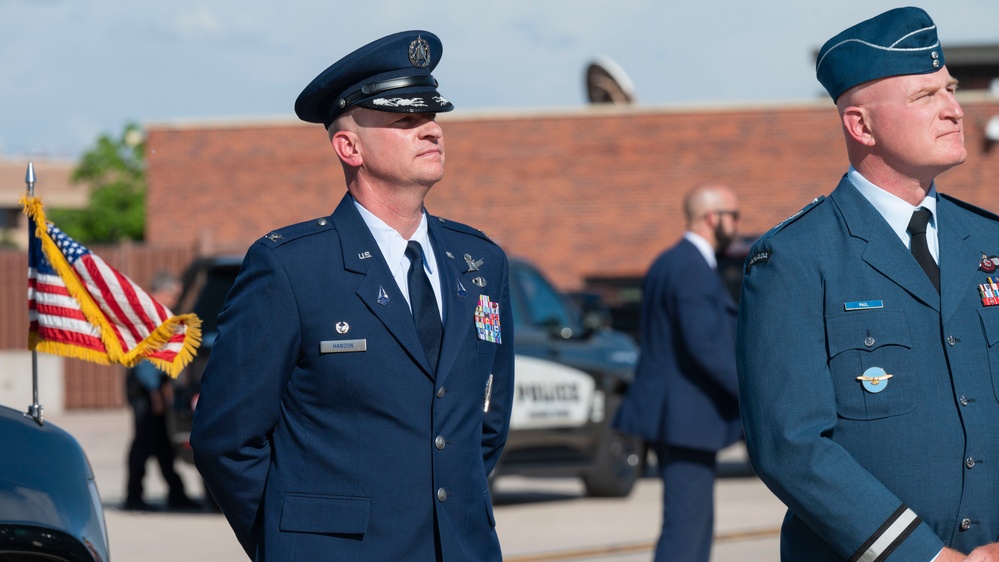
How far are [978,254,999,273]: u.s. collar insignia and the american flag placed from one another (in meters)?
2.63

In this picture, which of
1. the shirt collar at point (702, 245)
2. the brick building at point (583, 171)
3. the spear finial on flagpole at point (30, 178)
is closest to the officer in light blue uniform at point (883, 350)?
the spear finial on flagpole at point (30, 178)

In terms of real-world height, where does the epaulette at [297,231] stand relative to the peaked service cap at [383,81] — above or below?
below

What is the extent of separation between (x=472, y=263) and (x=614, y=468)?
8455 mm

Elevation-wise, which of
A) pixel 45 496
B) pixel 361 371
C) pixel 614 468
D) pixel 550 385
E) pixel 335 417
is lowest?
pixel 614 468

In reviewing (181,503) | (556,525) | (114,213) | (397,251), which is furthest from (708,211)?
(114,213)

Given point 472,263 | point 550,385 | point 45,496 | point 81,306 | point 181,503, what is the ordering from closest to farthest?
point 472,263, point 45,496, point 81,306, point 550,385, point 181,503

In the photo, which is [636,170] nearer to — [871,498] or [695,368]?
[695,368]

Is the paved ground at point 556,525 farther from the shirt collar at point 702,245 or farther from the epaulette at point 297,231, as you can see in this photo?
the epaulette at point 297,231

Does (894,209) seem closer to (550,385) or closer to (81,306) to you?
(81,306)

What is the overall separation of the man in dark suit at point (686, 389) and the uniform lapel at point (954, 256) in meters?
3.70

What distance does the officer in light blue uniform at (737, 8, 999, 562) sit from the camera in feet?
9.99

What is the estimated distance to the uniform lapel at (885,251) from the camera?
3.20 metres

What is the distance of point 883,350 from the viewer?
3.13 meters

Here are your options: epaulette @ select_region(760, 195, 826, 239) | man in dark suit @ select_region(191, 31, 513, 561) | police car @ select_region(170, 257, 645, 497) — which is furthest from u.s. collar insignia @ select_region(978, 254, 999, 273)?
police car @ select_region(170, 257, 645, 497)
